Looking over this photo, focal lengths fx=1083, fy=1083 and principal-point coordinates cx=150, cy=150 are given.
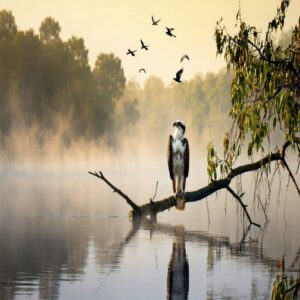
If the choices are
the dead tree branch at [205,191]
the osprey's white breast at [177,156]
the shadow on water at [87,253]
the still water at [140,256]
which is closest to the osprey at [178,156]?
the osprey's white breast at [177,156]

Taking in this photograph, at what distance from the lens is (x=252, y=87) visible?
20000mm

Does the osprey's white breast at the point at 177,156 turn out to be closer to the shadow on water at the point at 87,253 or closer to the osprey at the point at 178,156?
the osprey at the point at 178,156

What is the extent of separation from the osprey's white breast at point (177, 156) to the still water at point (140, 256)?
1.21 metres

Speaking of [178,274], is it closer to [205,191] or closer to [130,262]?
[130,262]

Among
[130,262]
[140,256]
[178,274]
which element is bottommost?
[178,274]

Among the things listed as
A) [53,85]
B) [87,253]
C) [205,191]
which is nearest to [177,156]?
[205,191]

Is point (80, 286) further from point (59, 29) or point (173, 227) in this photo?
point (59, 29)

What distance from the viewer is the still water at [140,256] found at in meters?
18.5

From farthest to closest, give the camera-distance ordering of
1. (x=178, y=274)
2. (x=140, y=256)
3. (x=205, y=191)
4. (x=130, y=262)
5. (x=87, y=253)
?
1. (x=205, y=191)
2. (x=87, y=253)
3. (x=140, y=256)
4. (x=130, y=262)
5. (x=178, y=274)

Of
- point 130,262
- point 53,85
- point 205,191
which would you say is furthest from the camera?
point 53,85

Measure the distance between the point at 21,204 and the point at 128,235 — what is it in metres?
17.1

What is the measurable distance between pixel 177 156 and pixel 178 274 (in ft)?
21.7

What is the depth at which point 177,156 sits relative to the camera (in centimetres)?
2692

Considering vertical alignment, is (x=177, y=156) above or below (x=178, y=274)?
above
